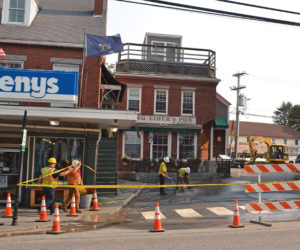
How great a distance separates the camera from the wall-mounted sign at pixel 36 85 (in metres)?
12.4

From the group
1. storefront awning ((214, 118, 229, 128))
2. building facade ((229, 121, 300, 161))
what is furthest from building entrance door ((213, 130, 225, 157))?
building facade ((229, 121, 300, 161))

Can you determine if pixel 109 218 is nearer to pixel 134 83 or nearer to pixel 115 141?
pixel 115 141

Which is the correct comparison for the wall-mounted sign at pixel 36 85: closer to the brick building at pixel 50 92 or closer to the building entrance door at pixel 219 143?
the brick building at pixel 50 92

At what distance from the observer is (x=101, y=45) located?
1489cm

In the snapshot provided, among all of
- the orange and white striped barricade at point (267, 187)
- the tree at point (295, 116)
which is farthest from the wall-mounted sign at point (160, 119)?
the tree at point (295, 116)

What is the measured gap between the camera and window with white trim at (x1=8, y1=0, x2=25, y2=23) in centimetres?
1761

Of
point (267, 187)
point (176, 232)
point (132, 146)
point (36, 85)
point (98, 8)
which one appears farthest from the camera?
point (132, 146)

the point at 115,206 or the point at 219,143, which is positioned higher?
the point at 219,143

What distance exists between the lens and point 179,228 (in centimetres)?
940

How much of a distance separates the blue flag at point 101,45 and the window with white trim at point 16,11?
4.90 metres

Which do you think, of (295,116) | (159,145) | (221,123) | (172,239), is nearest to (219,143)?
(221,123)

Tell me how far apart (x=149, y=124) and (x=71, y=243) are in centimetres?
2114

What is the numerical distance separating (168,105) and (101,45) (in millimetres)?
14847

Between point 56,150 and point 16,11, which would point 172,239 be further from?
point 16,11
